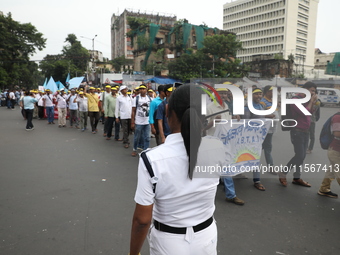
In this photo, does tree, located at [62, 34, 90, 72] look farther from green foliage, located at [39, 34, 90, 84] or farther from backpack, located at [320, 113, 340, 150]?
backpack, located at [320, 113, 340, 150]

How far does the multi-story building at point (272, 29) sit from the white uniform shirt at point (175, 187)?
8813cm

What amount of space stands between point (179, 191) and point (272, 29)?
338ft

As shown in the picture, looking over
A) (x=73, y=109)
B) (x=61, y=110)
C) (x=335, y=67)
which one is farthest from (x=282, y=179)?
(x=61, y=110)

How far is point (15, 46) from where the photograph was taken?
1428 inches

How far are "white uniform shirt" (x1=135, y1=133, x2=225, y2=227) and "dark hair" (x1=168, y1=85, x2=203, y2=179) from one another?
0.04 metres

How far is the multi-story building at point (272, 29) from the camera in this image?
86125 millimetres

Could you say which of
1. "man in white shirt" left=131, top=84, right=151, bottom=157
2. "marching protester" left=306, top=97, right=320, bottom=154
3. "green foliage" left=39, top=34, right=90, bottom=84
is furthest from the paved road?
"green foliage" left=39, top=34, right=90, bottom=84

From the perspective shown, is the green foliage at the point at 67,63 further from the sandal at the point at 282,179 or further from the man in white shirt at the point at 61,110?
the sandal at the point at 282,179

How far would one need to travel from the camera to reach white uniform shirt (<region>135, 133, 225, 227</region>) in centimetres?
135

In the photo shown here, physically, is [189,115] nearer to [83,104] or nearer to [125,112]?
[125,112]

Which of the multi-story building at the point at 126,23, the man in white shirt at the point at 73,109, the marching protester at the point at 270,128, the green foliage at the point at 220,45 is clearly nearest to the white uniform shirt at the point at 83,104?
the man in white shirt at the point at 73,109

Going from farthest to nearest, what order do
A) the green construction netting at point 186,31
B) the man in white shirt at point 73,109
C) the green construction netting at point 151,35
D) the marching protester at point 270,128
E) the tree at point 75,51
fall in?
the tree at point 75,51 < the green construction netting at point 151,35 < the green construction netting at point 186,31 < the man in white shirt at point 73,109 < the marching protester at point 270,128

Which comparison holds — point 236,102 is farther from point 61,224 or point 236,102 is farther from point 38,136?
point 38,136

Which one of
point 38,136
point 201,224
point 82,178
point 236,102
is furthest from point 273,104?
point 38,136
